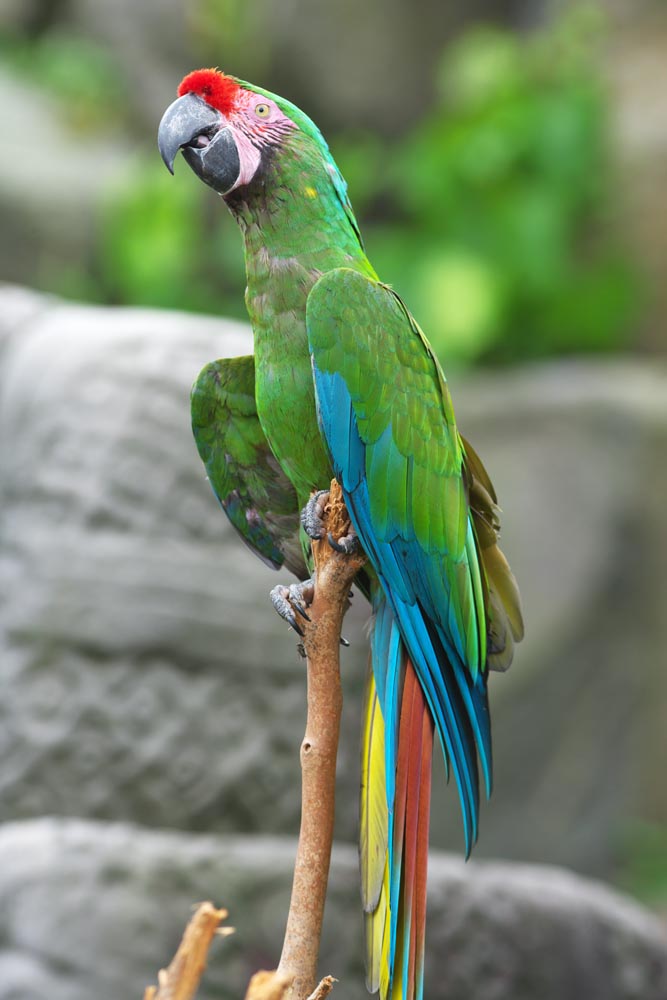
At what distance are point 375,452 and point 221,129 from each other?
0.32 m

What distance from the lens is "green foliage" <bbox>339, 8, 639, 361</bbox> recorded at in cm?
353

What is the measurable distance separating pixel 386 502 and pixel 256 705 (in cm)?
87

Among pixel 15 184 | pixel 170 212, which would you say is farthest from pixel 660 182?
pixel 15 184

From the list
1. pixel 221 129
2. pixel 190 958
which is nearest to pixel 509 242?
pixel 221 129

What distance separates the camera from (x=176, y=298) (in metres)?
3.52

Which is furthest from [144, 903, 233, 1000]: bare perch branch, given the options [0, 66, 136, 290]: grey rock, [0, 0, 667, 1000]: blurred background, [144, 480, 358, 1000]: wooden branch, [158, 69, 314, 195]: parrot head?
[0, 66, 136, 290]: grey rock

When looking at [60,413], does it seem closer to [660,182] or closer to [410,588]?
[410,588]

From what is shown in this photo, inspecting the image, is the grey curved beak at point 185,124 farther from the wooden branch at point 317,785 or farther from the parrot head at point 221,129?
the wooden branch at point 317,785

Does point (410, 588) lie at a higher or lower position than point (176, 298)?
lower

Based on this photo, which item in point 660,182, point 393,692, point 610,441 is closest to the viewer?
point 393,692

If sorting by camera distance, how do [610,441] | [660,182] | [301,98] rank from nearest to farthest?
[610,441], [660,182], [301,98]

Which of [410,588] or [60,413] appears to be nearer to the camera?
[410,588]

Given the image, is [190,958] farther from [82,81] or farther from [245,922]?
[82,81]

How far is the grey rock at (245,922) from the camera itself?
1.68 m
